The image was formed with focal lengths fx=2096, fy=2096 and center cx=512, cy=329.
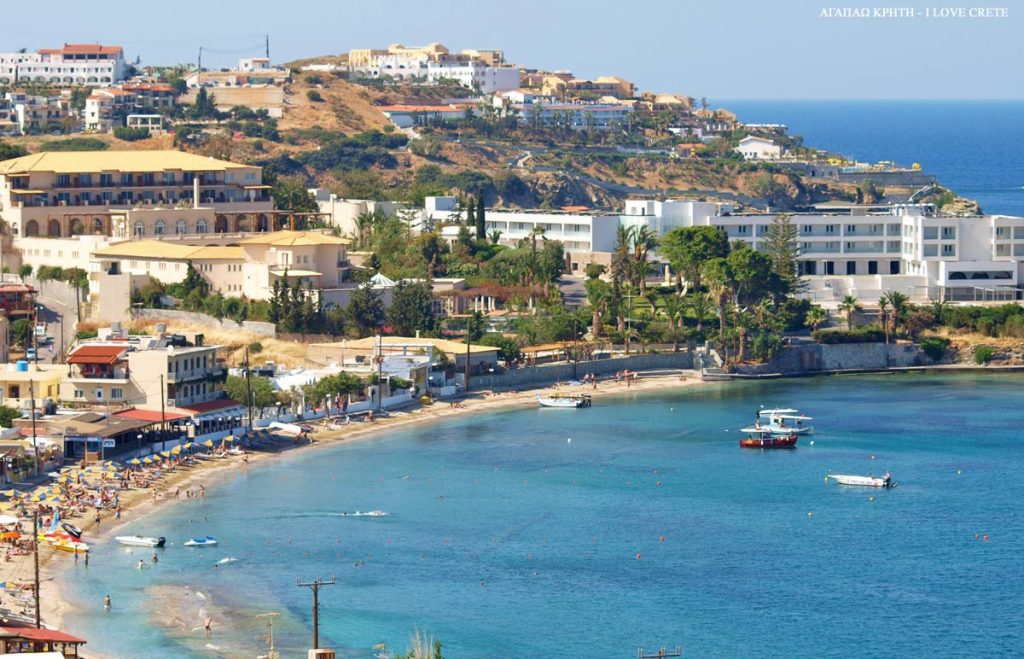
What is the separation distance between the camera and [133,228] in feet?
358

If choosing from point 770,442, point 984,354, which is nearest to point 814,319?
point 984,354

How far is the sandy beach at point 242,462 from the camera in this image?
59.3 meters

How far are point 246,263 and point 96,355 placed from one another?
22.9m

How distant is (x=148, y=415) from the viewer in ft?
252

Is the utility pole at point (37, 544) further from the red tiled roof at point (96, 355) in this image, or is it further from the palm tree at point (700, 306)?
the palm tree at point (700, 306)

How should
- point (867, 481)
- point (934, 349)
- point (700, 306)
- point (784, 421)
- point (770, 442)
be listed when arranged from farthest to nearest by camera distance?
point (934, 349) < point (700, 306) < point (784, 421) < point (770, 442) < point (867, 481)

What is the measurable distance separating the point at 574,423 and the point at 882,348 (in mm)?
22456

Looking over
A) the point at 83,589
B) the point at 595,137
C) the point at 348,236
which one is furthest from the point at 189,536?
the point at 595,137

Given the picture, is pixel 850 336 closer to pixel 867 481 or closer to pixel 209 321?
pixel 867 481

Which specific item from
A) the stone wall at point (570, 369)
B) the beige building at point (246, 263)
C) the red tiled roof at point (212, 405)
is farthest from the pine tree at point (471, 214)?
the red tiled roof at point (212, 405)

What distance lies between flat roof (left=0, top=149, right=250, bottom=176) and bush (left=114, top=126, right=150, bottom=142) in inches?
1354

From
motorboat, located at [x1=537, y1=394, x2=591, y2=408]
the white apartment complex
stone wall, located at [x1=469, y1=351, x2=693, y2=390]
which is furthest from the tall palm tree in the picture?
the white apartment complex

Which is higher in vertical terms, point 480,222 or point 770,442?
point 480,222

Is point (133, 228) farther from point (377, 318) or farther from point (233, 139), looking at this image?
point (233, 139)
